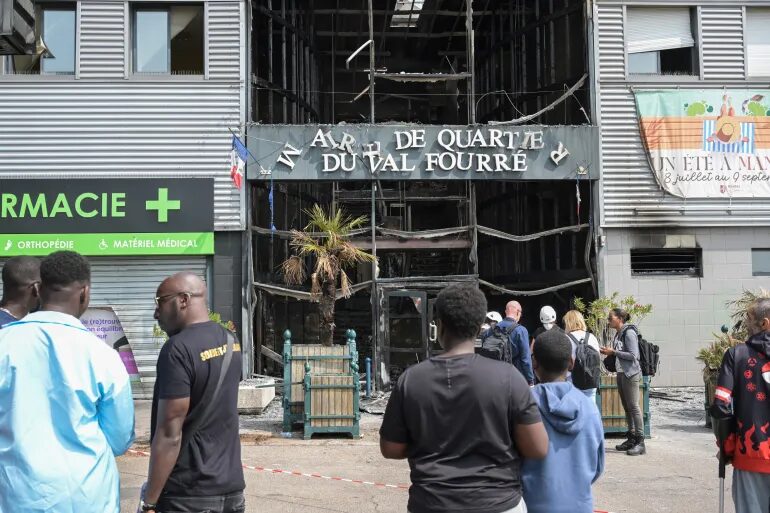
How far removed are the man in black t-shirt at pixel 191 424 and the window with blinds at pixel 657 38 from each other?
43.7 feet

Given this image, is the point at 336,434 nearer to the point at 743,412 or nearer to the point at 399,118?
the point at 743,412

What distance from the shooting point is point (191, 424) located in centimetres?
356

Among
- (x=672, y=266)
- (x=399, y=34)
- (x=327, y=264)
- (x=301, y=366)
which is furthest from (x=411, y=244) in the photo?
(x=399, y=34)

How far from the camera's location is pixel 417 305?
1420 cm

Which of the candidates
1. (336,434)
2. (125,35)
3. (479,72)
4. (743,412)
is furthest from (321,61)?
(743,412)

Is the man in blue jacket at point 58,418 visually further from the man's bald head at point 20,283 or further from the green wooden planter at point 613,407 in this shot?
the green wooden planter at point 613,407

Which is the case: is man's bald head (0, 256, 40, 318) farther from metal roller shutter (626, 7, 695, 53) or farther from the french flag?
metal roller shutter (626, 7, 695, 53)

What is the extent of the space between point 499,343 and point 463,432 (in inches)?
255

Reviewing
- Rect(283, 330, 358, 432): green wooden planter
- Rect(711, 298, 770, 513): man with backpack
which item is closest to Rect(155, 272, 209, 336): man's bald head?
Rect(711, 298, 770, 513): man with backpack

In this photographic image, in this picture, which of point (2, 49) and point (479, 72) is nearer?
point (2, 49)

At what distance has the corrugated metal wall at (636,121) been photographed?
1452cm

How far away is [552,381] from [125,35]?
500 inches

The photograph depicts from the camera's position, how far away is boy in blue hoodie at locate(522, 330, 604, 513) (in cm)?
362

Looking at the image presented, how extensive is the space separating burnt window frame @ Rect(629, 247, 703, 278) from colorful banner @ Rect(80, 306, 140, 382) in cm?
970
